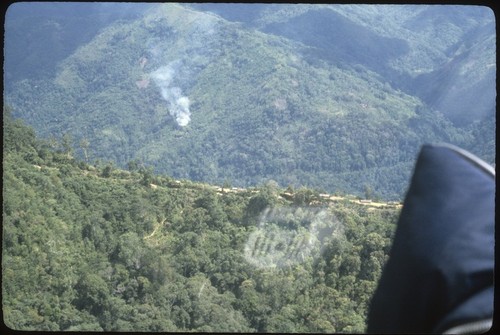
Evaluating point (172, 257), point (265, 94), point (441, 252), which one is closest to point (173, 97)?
point (265, 94)

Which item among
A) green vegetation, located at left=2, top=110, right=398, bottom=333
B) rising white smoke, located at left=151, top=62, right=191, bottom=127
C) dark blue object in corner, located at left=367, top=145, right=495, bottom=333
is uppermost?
dark blue object in corner, located at left=367, top=145, right=495, bottom=333

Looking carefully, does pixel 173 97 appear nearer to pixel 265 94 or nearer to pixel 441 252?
pixel 265 94

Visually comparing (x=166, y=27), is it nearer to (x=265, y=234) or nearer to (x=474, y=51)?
(x=474, y=51)

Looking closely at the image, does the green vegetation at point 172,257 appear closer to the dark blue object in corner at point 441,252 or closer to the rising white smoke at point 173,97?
the dark blue object in corner at point 441,252

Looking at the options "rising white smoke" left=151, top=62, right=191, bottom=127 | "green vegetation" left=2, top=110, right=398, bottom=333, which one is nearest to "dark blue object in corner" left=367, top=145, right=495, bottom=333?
"green vegetation" left=2, top=110, right=398, bottom=333

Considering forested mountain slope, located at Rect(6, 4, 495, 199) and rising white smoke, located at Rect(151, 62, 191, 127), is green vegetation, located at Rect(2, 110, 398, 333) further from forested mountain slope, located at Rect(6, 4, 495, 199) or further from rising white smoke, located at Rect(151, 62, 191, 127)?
rising white smoke, located at Rect(151, 62, 191, 127)

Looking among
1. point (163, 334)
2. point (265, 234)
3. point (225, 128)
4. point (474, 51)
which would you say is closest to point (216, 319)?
point (265, 234)

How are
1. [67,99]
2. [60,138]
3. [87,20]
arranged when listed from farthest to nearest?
[87,20] → [67,99] → [60,138]
